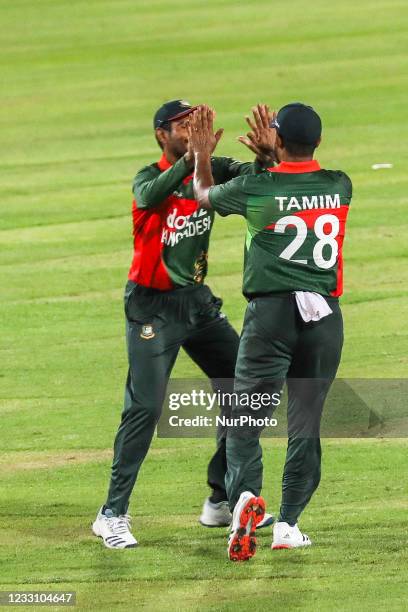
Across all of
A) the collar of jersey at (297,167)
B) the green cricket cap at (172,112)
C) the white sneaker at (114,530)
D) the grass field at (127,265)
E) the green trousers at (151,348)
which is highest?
the green cricket cap at (172,112)

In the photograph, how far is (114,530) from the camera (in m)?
8.01

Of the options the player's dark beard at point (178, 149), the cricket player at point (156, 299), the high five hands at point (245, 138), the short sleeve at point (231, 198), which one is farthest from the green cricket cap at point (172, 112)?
the short sleeve at point (231, 198)

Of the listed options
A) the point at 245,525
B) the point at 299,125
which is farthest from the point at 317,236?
the point at 245,525

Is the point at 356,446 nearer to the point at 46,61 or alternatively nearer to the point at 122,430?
the point at 122,430

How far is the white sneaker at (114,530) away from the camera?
26.2ft

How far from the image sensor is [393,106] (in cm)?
2175

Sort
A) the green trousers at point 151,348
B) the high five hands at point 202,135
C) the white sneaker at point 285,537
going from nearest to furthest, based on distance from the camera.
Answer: the high five hands at point 202,135, the white sneaker at point 285,537, the green trousers at point 151,348

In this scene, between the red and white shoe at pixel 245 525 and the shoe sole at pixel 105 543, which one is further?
the shoe sole at pixel 105 543

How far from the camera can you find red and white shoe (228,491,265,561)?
7.32 metres

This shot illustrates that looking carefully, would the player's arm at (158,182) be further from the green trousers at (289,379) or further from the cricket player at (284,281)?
the green trousers at (289,379)

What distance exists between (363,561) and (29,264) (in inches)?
311

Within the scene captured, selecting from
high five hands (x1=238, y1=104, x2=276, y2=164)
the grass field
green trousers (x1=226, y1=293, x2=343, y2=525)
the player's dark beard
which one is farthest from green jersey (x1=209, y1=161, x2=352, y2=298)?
the grass field

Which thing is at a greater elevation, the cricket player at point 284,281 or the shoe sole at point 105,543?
the cricket player at point 284,281

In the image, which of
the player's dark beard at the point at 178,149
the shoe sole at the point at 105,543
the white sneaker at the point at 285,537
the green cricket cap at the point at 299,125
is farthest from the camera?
the player's dark beard at the point at 178,149
